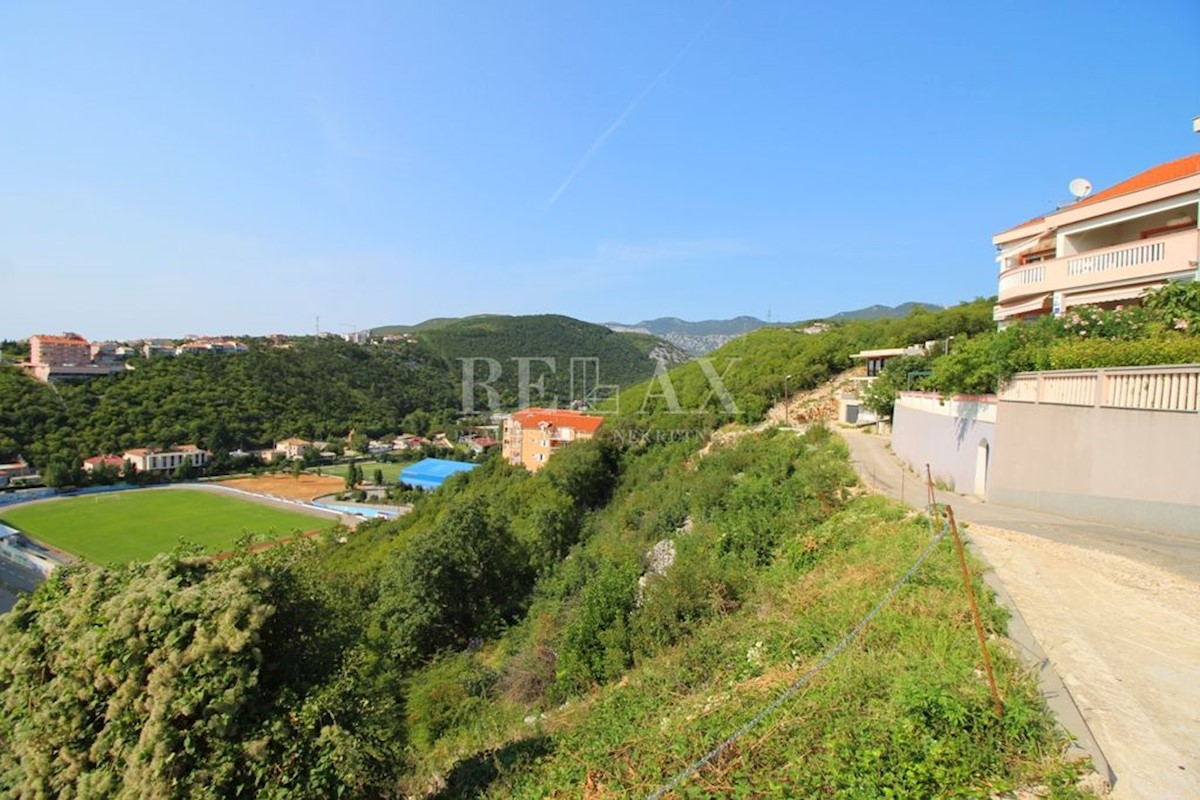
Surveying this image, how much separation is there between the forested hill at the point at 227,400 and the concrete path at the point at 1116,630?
3111 inches

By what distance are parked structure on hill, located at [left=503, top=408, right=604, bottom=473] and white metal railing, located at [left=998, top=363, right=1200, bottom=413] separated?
30347 millimetres

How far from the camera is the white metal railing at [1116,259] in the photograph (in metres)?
10.6

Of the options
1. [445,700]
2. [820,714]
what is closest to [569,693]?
[445,700]

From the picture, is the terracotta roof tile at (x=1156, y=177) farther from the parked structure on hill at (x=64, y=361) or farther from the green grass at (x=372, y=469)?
the parked structure on hill at (x=64, y=361)

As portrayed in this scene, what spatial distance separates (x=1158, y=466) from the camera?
636 centimetres

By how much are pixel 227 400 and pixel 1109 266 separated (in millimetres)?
86856

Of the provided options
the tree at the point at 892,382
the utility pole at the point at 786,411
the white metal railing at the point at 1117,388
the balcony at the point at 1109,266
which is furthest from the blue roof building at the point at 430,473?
the white metal railing at the point at 1117,388

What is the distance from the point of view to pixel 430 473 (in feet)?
204

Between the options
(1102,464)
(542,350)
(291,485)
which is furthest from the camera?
(542,350)

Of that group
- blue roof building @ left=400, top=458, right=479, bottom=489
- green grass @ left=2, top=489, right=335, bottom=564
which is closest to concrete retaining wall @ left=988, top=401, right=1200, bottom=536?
green grass @ left=2, top=489, right=335, bottom=564

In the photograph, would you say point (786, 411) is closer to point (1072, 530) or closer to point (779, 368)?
point (779, 368)

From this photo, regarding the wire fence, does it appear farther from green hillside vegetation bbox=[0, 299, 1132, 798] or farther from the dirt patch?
the dirt patch

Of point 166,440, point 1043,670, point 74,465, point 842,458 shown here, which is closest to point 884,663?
point 1043,670

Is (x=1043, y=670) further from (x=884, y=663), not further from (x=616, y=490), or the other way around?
(x=616, y=490)
